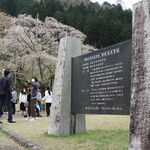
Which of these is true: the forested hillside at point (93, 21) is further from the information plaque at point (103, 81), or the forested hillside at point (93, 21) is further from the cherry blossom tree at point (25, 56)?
the information plaque at point (103, 81)

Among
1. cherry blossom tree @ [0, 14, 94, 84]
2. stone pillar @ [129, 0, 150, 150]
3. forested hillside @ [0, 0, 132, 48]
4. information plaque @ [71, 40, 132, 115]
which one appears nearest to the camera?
stone pillar @ [129, 0, 150, 150]

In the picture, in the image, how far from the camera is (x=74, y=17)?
1553 inches

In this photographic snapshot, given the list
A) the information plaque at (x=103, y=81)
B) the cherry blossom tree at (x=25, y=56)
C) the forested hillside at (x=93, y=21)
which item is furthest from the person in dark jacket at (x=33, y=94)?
the forested hillside at (x=93, y=21)

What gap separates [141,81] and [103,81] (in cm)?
178

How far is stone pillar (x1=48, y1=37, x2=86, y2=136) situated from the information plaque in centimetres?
15

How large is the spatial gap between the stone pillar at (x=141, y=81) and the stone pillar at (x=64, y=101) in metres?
2.79

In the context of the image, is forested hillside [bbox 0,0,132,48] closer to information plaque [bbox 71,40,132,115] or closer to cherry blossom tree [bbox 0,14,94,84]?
cherry blossom tree [bbox 0,14,94,84]

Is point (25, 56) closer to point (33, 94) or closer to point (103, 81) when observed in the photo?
point (33, 94)

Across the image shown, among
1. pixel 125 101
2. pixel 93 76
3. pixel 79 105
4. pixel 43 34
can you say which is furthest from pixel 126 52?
pixel 43 34

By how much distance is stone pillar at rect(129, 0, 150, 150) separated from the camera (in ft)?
10.1

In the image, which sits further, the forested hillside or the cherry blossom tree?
the forested hillside

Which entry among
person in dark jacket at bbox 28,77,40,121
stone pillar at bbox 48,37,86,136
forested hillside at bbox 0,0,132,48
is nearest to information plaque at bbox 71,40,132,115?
stone pillar at bbox 48,37,86,136

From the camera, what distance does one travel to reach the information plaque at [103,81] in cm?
441

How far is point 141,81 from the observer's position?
323 cm
